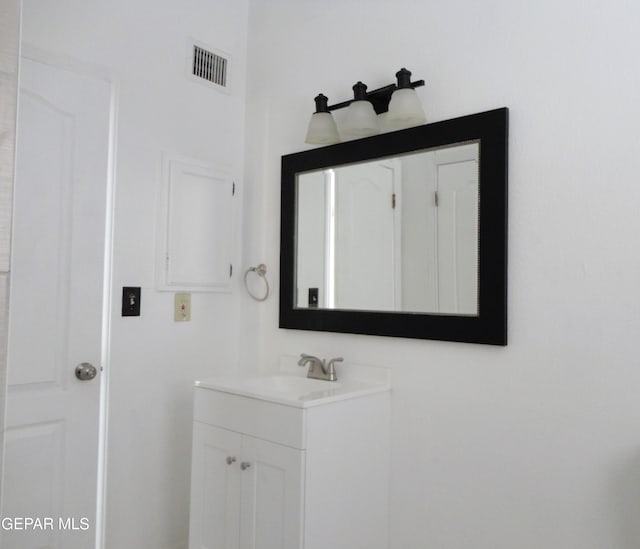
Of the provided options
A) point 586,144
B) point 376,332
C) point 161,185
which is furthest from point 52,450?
point 586,144

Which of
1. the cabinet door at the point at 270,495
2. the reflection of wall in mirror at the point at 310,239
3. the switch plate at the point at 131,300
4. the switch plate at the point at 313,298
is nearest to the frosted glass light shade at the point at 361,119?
the reflection of wall in mirror at the point at 310,239

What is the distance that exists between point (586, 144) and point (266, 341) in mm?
1504

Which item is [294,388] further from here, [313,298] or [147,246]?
[147,246]

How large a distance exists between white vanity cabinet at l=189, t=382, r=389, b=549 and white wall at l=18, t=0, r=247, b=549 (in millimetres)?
279

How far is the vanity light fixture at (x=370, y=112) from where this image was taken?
6.01ft

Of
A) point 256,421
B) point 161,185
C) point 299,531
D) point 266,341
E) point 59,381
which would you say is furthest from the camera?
point 266,341

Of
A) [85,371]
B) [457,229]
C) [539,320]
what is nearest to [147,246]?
[85,371]

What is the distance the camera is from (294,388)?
2.14 m

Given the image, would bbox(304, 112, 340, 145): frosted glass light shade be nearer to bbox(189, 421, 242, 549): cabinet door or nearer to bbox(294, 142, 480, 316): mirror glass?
bbox(294, 142, 480, 316): mirror glass

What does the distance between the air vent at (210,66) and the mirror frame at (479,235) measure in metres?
0.58

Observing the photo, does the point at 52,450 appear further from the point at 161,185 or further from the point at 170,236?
the point at 161,185

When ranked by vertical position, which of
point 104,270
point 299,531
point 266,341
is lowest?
point 299,531

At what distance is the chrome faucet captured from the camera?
81.3 inches

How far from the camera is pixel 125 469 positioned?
6.82 ft
